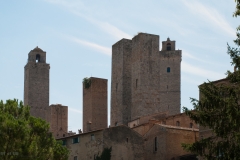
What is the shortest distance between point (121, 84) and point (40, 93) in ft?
54.0

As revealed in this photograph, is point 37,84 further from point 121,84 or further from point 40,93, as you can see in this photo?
point 121,84

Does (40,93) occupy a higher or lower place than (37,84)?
lower

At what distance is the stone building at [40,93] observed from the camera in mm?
68125

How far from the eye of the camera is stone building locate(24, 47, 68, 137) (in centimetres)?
6812

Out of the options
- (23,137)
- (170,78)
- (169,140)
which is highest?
(170,78)

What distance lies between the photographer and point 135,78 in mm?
57438

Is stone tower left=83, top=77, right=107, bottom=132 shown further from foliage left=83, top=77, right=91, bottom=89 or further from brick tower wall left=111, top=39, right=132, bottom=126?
brick tower wall left=111, top=39, right=132, bottom=126

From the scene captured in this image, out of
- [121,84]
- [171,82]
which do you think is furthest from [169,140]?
[171,82]

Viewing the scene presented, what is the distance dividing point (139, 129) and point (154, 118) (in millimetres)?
3008

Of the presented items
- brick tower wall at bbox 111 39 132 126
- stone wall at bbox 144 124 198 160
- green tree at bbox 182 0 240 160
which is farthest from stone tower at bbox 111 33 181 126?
green tree at bbox 182 0 240 160

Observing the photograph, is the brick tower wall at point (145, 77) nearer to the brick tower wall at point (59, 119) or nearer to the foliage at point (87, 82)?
the foliage at point (87, 82)

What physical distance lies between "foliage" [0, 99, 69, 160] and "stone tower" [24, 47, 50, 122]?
39.4 metres

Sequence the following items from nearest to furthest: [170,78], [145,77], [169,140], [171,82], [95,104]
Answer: [169,140] < [145,77] < [95,104] < [171,82] < [170,78]

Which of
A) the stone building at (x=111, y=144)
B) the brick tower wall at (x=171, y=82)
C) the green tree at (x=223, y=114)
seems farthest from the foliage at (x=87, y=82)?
the green tree at (x=223, y=114)
